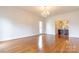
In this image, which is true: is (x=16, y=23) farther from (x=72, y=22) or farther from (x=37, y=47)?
(x=72, y=22)

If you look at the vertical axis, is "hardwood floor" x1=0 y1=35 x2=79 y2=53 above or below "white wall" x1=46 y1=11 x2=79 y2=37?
below

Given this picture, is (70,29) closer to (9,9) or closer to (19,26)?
(19,26)

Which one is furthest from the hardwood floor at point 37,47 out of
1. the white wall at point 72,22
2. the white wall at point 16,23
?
the white wall at point 72,22

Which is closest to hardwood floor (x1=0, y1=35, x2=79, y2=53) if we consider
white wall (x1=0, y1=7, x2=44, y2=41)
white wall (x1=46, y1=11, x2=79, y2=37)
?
white wall (x1=0, y1=7, x2=44, y2=41)

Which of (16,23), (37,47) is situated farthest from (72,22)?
(37,47)

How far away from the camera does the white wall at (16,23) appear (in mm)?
6217

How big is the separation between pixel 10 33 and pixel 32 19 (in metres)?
1.88

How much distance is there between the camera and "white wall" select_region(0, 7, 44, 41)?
20.4 ft

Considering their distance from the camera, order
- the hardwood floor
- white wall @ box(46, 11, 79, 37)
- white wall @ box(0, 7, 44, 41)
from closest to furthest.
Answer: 1. the hardwood floor
2. white wall @ box(0, 7, 44, 41)
3. white wall @ box(46, 11, 79, 37)

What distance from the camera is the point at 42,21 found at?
6688mm

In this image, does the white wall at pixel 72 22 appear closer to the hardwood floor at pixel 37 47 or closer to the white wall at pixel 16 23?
the white wall at pixel 16 23

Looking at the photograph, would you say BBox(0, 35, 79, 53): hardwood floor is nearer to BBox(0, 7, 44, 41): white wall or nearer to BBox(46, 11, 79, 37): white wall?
BBox(0, 7, 44, 41): white wall

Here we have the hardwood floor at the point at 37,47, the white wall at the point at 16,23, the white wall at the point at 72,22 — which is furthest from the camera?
the white wall at the point at 72,22
